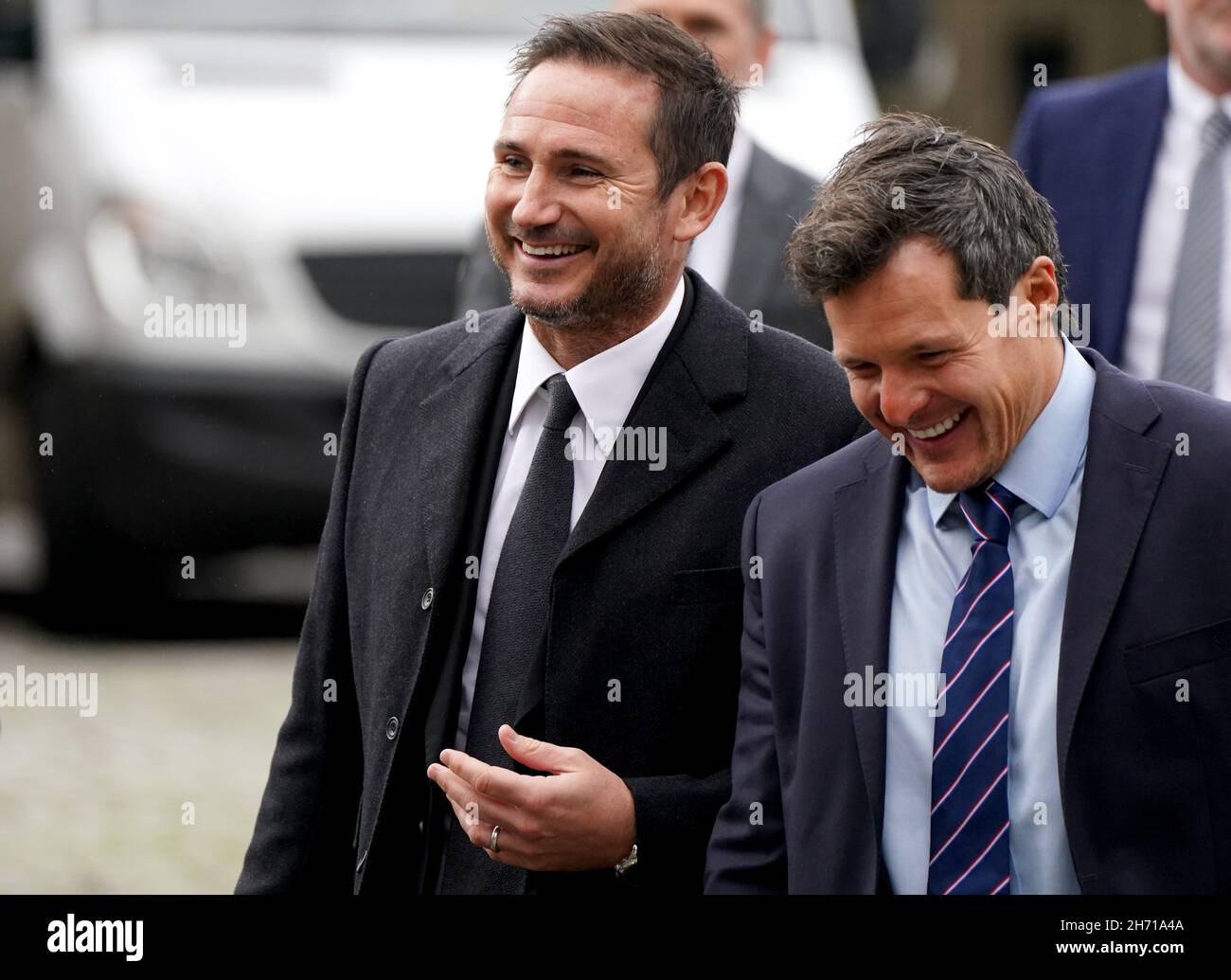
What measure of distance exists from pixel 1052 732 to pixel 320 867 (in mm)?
1342

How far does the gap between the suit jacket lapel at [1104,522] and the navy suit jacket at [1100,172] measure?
69.3 inches

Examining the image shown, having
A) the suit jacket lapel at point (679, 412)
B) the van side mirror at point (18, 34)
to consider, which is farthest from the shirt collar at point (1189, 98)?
the van side mirror at point (18, 34)

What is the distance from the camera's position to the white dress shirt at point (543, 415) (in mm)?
3424

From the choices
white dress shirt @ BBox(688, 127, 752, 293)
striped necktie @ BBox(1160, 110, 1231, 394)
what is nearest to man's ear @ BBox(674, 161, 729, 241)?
white dress shirt @ BBox(688, 127, 752, 293)

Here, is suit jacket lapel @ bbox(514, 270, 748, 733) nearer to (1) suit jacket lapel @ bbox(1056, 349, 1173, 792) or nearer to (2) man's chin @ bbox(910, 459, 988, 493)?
(2) man's chin @ bbox(910, 459, 988, 493)

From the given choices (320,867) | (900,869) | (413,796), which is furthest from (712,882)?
→ (320,867)

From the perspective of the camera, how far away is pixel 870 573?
3076mm

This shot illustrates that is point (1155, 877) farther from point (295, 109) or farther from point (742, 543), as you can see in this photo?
point (295, 109)

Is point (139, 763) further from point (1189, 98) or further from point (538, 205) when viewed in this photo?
point (538, 205)

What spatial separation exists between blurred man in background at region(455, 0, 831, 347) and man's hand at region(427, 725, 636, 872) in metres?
1.78

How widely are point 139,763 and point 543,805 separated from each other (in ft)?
12.5

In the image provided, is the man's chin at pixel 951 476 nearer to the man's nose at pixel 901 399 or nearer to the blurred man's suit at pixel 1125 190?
the man's nose at pixel 901 399

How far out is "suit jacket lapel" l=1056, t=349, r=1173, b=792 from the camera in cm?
288

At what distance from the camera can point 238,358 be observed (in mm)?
7504
